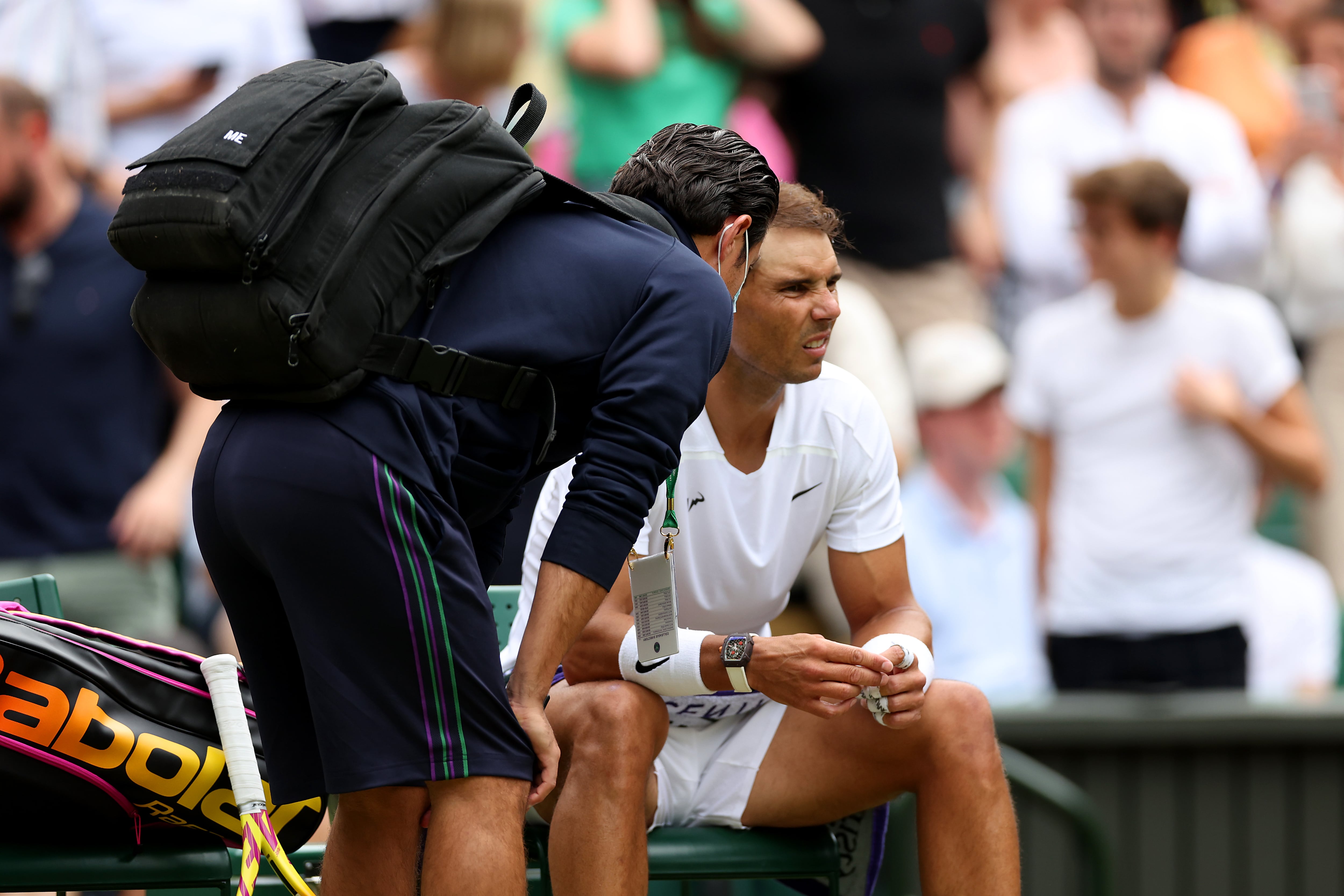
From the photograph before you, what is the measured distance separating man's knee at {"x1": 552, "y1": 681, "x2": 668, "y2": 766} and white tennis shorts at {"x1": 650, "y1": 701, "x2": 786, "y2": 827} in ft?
0.73

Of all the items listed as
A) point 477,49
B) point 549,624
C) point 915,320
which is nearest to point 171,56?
point 477,49

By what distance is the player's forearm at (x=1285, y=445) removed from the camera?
5.06 m

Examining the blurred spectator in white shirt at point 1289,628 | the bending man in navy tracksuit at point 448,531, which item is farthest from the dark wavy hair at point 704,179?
the blurred spectator in white shirt at point 1289,628

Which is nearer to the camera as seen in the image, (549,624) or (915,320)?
(549,624)

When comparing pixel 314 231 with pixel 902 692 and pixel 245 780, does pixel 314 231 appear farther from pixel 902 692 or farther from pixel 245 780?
pixel 902 692

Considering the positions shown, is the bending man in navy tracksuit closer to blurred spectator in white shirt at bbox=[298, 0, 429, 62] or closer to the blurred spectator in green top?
the blurred spectator in green top

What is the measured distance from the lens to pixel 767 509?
303cm

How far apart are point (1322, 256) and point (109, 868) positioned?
4739 mm

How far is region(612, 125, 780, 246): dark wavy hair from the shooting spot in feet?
8.63

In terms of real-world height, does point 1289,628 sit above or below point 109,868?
below

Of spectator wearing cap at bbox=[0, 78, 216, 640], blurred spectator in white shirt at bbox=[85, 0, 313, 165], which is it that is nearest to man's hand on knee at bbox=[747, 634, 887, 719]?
spectator wearing cap at bbox=[0, 78, 216, 640]

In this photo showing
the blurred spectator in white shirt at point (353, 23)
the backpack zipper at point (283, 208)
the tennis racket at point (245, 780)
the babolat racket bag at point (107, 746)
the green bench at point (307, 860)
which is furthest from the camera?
the blurred spectator in white shirt at point (353, 23)

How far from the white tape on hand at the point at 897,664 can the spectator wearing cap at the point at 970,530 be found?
2.23m

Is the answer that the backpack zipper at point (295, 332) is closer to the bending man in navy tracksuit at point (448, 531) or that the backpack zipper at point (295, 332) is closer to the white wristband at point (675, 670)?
the bending man in navy tracksuit at point (448, 531)
